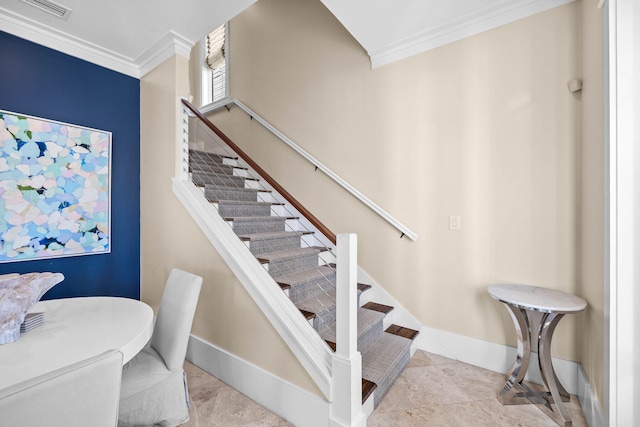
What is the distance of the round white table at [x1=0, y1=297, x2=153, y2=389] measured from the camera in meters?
1.01

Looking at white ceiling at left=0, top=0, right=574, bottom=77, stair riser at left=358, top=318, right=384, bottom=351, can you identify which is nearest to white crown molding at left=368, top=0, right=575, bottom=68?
white ceiling at left=0, top=0, right=574, bottom=77

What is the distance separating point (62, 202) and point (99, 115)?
0.86 meters

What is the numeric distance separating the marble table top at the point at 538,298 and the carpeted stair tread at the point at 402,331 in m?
0.81

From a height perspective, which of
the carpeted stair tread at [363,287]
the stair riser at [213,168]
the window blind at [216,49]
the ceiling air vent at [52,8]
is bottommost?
the carpeted stair tread at [363,287]

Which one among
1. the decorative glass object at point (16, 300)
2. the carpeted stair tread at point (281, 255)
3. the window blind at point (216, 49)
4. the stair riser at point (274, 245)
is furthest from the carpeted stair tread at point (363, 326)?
the window blind at point (216, 49)

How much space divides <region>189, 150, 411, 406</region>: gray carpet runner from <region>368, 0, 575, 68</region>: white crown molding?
193 centimetres

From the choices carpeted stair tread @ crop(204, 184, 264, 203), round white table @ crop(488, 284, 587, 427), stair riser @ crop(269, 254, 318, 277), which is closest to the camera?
round white table @ crop(488, 284, 587, 427)

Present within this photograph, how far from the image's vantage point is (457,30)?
7.54 feet

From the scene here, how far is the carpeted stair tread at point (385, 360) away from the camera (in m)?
1.83

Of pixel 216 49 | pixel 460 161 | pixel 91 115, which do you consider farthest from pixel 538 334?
pixel 216 49

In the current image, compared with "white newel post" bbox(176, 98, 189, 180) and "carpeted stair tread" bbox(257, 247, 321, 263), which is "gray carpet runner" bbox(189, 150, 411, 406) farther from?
"white newel post" bbox(176, 98, 189, 180)

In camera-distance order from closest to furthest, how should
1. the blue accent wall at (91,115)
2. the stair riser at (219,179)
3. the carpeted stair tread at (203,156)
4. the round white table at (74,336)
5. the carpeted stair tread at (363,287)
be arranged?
the round white table at (74,336)
the blue accent wall at (91,115)
the carpeted stair tread at (363,287)
the stair riser at (219,179)
the carpeted stair tread at (203,156)

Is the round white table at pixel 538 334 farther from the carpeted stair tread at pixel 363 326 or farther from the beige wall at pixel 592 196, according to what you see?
the carpeted stair tread at pixel 363 326

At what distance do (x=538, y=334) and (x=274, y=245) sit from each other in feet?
6.67
